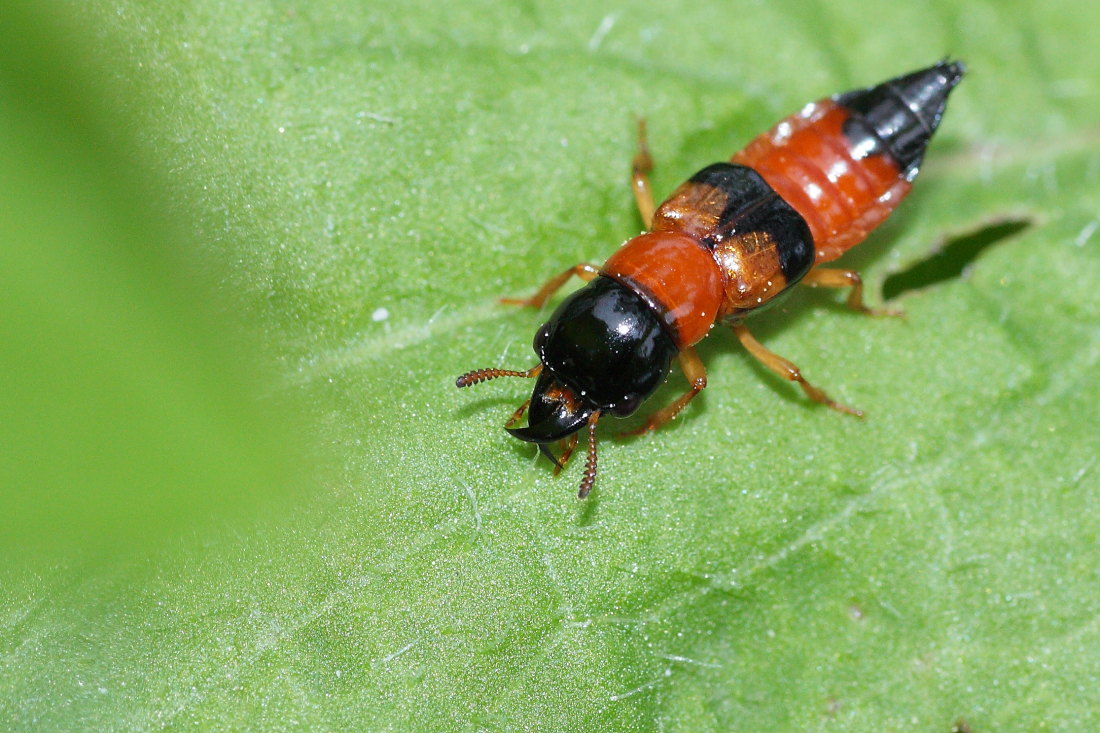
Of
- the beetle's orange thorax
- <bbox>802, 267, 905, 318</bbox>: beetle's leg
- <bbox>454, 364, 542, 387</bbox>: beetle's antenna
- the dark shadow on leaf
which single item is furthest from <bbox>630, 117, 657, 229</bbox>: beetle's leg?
the dark shadow on leaf

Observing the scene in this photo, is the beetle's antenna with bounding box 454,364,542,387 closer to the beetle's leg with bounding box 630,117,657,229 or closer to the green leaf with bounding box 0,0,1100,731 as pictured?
the green leaf with bounding box 0,0,1100,731

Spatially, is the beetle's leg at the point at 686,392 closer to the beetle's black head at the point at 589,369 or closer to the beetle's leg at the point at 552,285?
the beetle's black head at the point at 589,369

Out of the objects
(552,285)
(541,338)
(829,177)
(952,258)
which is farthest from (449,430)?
(952,258)

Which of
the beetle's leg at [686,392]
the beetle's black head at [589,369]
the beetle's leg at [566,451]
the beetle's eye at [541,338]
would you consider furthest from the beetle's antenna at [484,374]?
the beetle's leg at [686,392]

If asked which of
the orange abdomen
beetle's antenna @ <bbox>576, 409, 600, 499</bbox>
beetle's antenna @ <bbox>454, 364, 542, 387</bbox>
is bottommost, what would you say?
beetle's antenna @ <bbox>576, 409, 600, 499</bbox>

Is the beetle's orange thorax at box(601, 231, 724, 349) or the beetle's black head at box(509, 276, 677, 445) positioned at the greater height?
the beetle's orange thorax at box(601, 231, 724, 349)

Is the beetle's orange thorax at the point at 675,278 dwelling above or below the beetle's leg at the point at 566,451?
above
